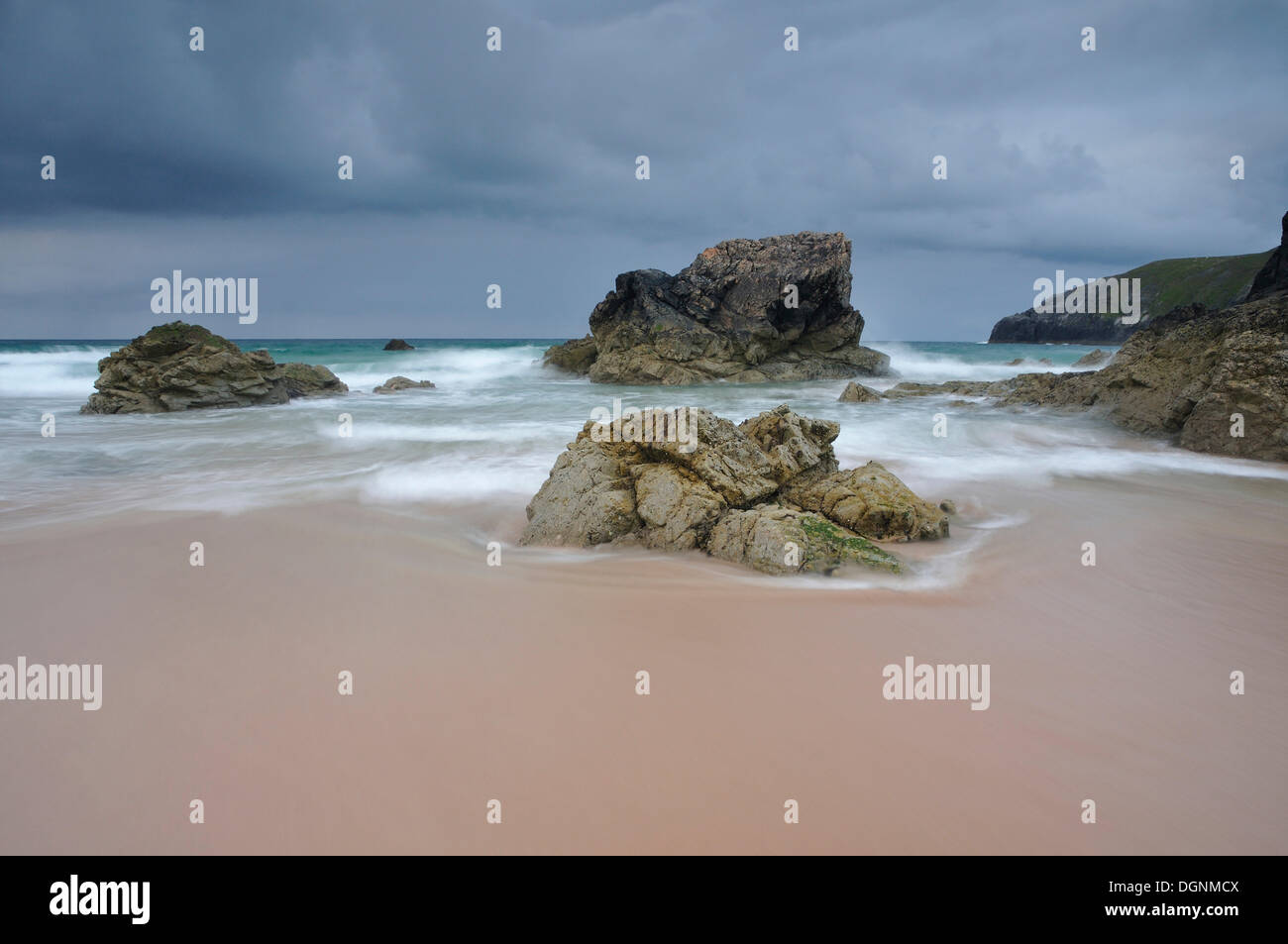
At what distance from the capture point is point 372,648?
3.21 metres

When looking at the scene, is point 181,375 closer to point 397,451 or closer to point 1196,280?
point 397,451

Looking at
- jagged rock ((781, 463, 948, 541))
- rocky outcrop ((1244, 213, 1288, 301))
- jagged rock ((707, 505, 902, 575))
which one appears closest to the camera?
jagged rock ((707, 505, 902, 575))

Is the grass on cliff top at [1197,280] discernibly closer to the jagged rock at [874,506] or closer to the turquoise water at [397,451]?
the turquoise water at [397,451]

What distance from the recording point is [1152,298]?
82.9 metres

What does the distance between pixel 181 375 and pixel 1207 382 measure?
2140 cm

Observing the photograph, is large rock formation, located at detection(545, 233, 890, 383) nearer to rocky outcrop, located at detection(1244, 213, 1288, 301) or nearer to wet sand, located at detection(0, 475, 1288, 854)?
rocky outcrop, located at detection(1244, 213, 1288, 301)

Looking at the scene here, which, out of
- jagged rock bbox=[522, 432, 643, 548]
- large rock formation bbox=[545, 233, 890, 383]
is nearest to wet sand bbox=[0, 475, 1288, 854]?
jagged rock bbox=[522, 432, 643, 548]

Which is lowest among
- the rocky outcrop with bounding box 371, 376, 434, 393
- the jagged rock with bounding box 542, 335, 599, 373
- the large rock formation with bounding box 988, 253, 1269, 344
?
the rocky outcrop with bounding box 371, 376, 434, 393

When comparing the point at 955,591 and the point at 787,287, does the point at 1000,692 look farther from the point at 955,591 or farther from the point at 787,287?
the point at 787,287

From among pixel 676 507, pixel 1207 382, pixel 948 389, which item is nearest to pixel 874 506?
pixel 676 507

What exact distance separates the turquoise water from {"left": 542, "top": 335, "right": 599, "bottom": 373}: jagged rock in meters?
11.9

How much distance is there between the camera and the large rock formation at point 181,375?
1606 centimetres

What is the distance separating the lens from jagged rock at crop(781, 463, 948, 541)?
5152mm
